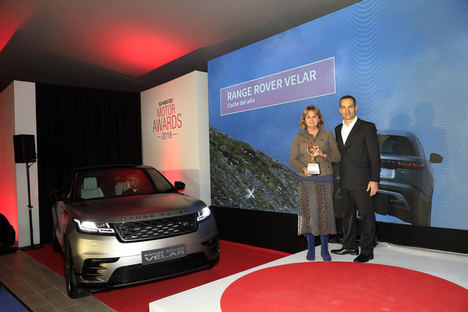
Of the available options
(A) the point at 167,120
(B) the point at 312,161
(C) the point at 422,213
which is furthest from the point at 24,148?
(C) the point at 422,213

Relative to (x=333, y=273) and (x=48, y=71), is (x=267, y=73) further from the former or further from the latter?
(x=48, y=71)

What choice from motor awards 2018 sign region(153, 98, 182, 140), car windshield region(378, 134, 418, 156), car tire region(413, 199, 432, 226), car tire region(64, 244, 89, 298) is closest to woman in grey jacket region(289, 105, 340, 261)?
car windshield region(378, 134, 418, 156)

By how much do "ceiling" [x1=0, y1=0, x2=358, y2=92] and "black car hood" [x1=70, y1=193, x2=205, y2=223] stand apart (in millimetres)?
2572

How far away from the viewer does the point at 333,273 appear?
2598mm

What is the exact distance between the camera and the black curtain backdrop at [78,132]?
6.27 m

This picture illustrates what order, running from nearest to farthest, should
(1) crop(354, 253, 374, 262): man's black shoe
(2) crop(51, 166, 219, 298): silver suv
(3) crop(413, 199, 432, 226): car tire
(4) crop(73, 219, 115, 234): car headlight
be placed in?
1. (2) crop(51, 166, 219, 298): silver suv
2. (4) crop(73, 219, 115, 234): car headlight
3. (1) crop(354, 253, 374, 262): man's black shoe
4. (3) crop(413, 199, 432, 226): car tire

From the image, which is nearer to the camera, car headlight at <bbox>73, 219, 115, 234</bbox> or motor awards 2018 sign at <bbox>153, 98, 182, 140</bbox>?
car headlight at <bbox>73, 219, 115, 234</bbox>

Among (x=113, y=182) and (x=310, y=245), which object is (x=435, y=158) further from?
(x=113, y=182)

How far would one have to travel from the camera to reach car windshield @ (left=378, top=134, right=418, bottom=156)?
3080mm

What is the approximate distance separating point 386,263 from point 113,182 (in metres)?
3.34

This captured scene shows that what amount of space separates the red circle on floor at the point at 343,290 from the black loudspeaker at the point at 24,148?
14.3 feet

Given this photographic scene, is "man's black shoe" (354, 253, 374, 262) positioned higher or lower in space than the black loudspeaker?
lower

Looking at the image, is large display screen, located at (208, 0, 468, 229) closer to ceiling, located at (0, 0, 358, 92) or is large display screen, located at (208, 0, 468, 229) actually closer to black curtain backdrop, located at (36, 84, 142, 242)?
ceiling, located at (0, 0, 358, 92)

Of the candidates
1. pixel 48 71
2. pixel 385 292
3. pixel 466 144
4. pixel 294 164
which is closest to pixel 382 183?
pixel 466 144
